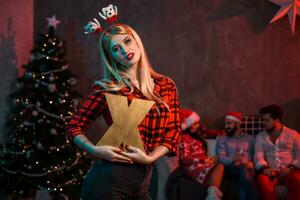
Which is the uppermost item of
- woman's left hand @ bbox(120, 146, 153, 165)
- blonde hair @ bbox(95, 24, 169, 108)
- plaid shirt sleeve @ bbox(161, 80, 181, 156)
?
blonde hair @ bbox(95, 24, 169, 108)

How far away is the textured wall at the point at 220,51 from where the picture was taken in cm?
554

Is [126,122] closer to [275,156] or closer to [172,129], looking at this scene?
[172,129]

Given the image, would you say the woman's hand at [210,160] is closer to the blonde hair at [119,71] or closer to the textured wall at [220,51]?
the textured wall at [220,51]

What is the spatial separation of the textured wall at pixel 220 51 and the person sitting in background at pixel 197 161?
1.00 m

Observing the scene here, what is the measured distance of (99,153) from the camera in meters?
1.58

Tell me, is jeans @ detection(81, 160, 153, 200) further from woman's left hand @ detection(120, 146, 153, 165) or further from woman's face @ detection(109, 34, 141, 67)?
woman's face @ detection(109, 34, 141, 67)

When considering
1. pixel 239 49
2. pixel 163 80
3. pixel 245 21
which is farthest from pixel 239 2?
pixel 163 80

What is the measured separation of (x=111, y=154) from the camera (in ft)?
5.10

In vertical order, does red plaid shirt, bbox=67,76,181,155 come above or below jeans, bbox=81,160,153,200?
above

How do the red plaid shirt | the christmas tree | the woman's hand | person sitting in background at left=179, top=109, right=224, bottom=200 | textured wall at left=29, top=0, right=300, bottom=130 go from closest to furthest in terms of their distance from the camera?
the red plaid shirt
person sitting in background at left=179, top=109, right=224, bottom=200
the woman's hand
the christmas tree
textured wall at left=29, top=0, right=300, bottom=130

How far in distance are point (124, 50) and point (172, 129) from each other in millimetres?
369

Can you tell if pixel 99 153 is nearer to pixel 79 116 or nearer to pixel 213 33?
pixel 79 116

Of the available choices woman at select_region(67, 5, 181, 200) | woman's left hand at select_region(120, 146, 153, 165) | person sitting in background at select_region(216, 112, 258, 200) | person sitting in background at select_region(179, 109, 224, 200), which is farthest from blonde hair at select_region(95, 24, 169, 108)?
person sitting in background at select_region(216, 112, 258, 200)

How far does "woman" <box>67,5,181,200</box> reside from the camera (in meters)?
1.57
